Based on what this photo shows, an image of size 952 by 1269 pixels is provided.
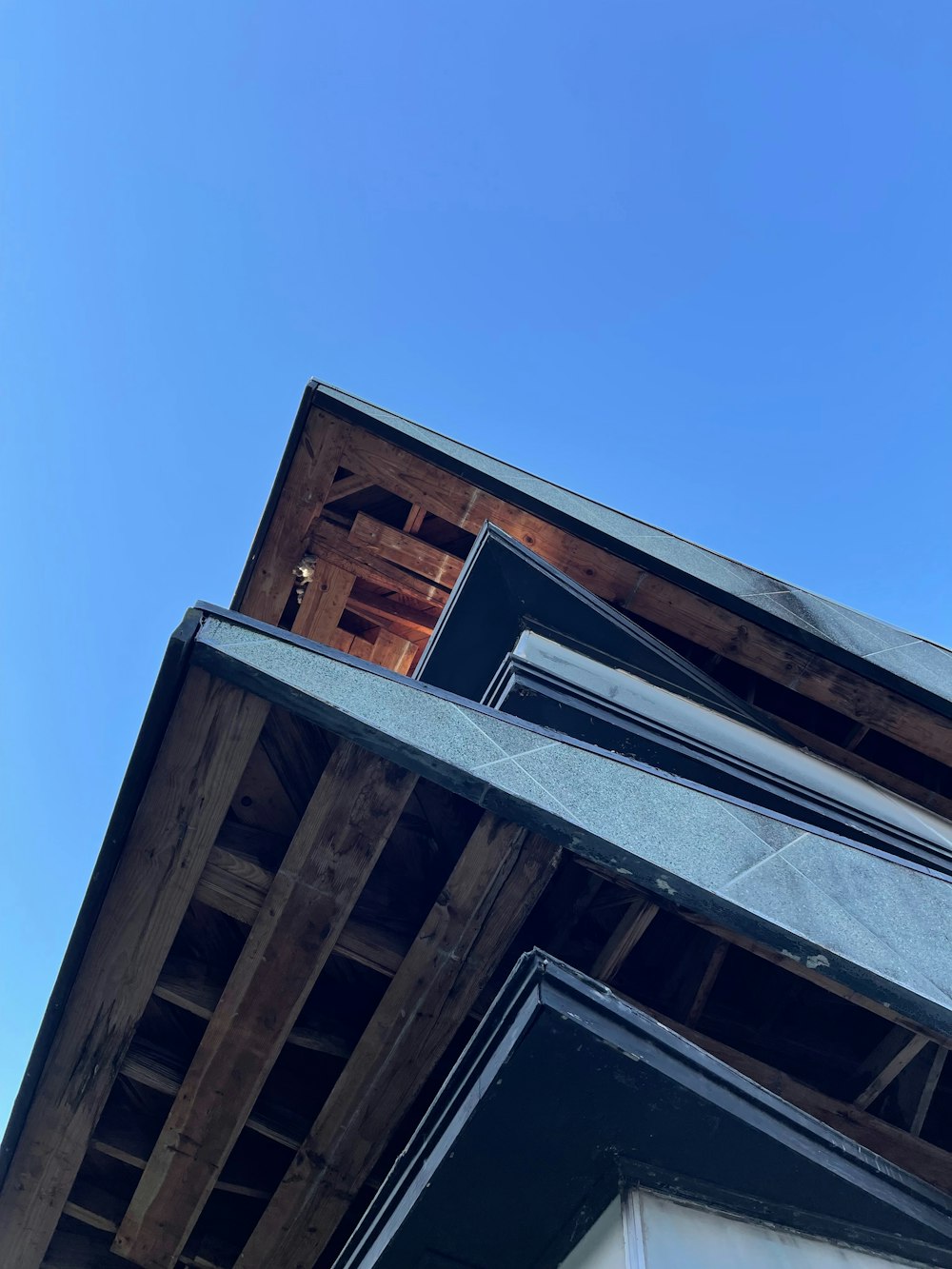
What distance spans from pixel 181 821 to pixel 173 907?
371 millimetres

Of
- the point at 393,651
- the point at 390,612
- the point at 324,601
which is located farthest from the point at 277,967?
the point at 393,651

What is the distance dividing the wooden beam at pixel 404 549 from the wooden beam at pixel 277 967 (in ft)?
16.1

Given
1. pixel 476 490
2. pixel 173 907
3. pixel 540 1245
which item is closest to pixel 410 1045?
pixel 540 1245

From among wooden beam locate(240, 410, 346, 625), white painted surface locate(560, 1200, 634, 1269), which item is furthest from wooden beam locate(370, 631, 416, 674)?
white painted surface locate(560, 1200, 634, 1269)

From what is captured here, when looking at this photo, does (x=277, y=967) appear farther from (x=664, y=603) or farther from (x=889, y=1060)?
(x=664, y=603)

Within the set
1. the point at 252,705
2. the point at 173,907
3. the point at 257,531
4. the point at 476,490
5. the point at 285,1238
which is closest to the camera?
the point at 252,705

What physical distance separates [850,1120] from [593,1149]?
1383mm

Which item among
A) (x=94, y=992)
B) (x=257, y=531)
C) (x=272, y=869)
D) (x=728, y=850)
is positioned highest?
(x=257, y=531)

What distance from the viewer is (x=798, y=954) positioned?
274 centimetres

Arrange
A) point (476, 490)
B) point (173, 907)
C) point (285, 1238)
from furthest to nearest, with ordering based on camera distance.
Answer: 1. point (476, 490)
2. point (285, 1238)
3. point (173, 907)

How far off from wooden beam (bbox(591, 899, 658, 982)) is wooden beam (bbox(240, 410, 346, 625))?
4.96 m

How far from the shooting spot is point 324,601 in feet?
27.0

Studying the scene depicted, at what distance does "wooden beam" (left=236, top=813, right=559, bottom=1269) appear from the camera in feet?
10.0

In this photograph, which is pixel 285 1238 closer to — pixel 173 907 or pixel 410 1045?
pixel 410 1045
